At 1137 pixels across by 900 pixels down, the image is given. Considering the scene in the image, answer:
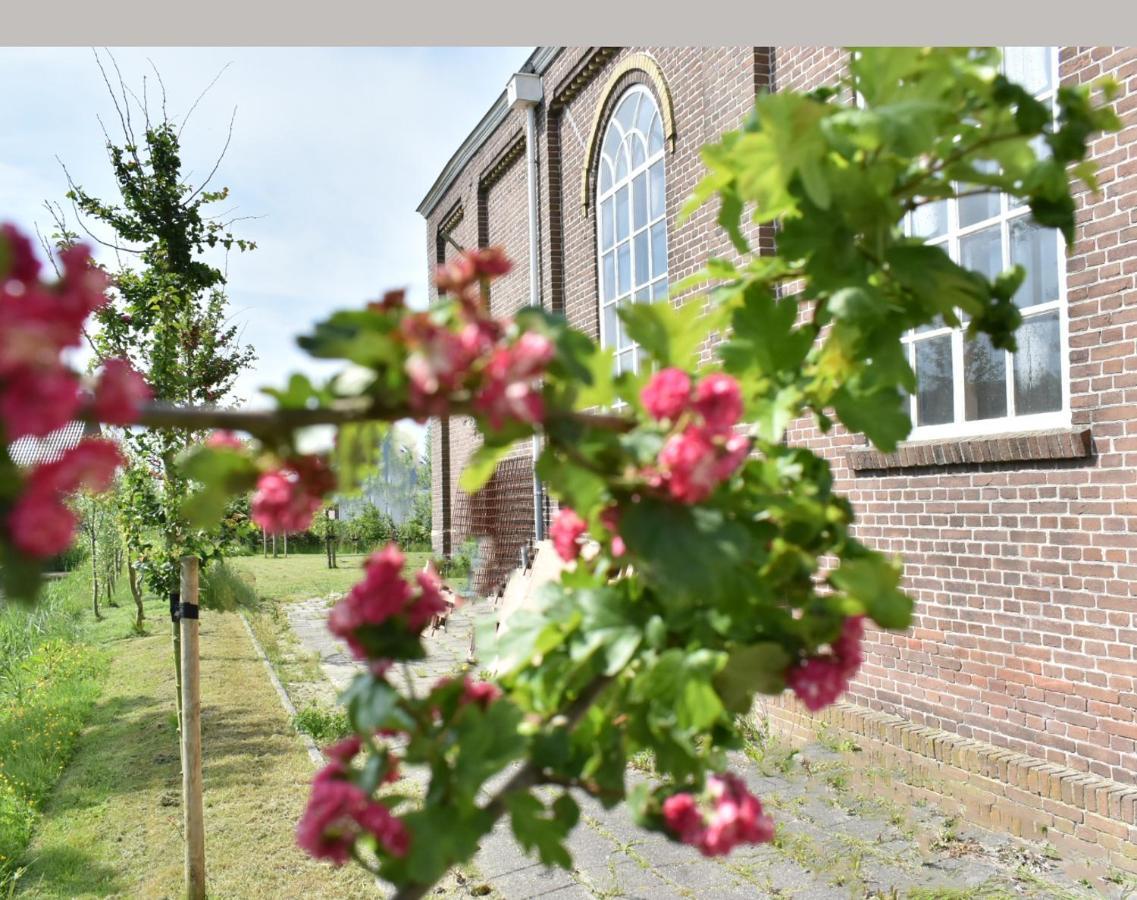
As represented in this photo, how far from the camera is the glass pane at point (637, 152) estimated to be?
7.90 m

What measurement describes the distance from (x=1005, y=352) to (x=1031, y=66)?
1.37m

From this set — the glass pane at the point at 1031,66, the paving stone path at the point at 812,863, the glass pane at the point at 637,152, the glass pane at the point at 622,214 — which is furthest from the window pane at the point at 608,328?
the paving stone path at the point at 812,863

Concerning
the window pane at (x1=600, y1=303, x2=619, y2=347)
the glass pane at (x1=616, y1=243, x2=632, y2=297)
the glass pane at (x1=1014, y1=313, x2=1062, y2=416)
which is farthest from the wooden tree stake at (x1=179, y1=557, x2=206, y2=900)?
the window pane at (x1=600, y1=303, x2=619, y2=347)

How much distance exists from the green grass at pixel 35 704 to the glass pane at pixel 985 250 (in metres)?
4.53

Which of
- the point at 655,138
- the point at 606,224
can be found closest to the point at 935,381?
the point at 655,138

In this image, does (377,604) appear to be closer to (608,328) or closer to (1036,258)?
(1036,258)

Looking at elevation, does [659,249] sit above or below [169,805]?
above

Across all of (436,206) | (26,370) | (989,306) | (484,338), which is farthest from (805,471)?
(436,206)

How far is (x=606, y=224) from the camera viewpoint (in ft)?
28.9

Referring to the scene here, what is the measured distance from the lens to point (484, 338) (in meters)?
0.74

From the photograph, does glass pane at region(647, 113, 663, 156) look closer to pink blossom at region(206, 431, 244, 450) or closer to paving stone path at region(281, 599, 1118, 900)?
paving stone path at region(281, 599, 1118, 900)

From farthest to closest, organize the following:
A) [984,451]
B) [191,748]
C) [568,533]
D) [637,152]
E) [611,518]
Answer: [637,152] → [984,451] → [191,748] → [568,533] → [611,518]

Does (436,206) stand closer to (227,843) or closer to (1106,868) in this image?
(227,843)

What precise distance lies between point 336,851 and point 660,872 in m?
3.22
